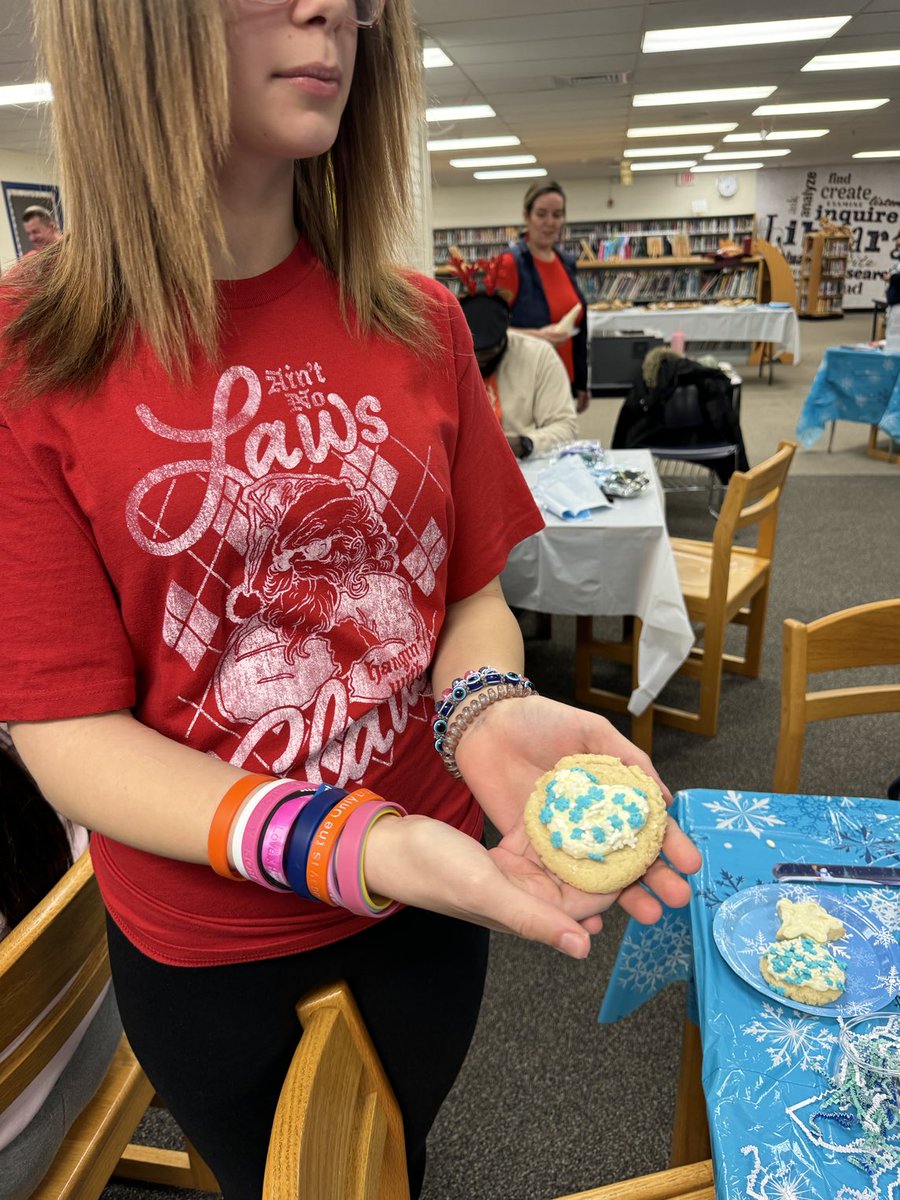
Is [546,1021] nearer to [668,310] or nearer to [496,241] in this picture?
[668,310]

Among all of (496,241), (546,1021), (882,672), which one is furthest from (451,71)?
(496,241)

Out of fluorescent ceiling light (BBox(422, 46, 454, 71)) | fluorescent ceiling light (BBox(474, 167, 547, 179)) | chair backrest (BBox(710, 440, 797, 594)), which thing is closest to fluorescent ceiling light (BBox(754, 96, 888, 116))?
fluorescent ceiling light (BBox(422, 46, 454, 71))

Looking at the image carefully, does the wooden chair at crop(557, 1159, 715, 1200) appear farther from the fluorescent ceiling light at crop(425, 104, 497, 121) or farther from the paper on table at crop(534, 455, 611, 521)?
the fluorescent ceiling light at crop(425, 104, 497, 121)

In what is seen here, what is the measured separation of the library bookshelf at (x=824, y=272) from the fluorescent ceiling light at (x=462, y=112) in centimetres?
802

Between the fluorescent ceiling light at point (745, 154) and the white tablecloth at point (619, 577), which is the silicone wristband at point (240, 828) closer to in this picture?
the white tablecloth at point (619, 577)

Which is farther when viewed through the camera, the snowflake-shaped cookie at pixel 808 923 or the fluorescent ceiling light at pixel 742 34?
the fluorescent ceiling light at pixel 742 34

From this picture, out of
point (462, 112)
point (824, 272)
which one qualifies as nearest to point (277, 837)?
point (462, 112)

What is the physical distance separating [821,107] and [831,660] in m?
10.3

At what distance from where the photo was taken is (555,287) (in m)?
4.41

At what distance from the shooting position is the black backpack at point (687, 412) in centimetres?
435

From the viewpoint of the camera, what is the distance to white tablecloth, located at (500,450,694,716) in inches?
93.7

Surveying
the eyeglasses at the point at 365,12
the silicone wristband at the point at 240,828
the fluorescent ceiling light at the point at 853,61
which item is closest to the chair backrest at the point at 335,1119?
the silicone wristband at the point at 240,828

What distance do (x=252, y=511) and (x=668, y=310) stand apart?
371 inches

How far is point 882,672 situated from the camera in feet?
10.1
